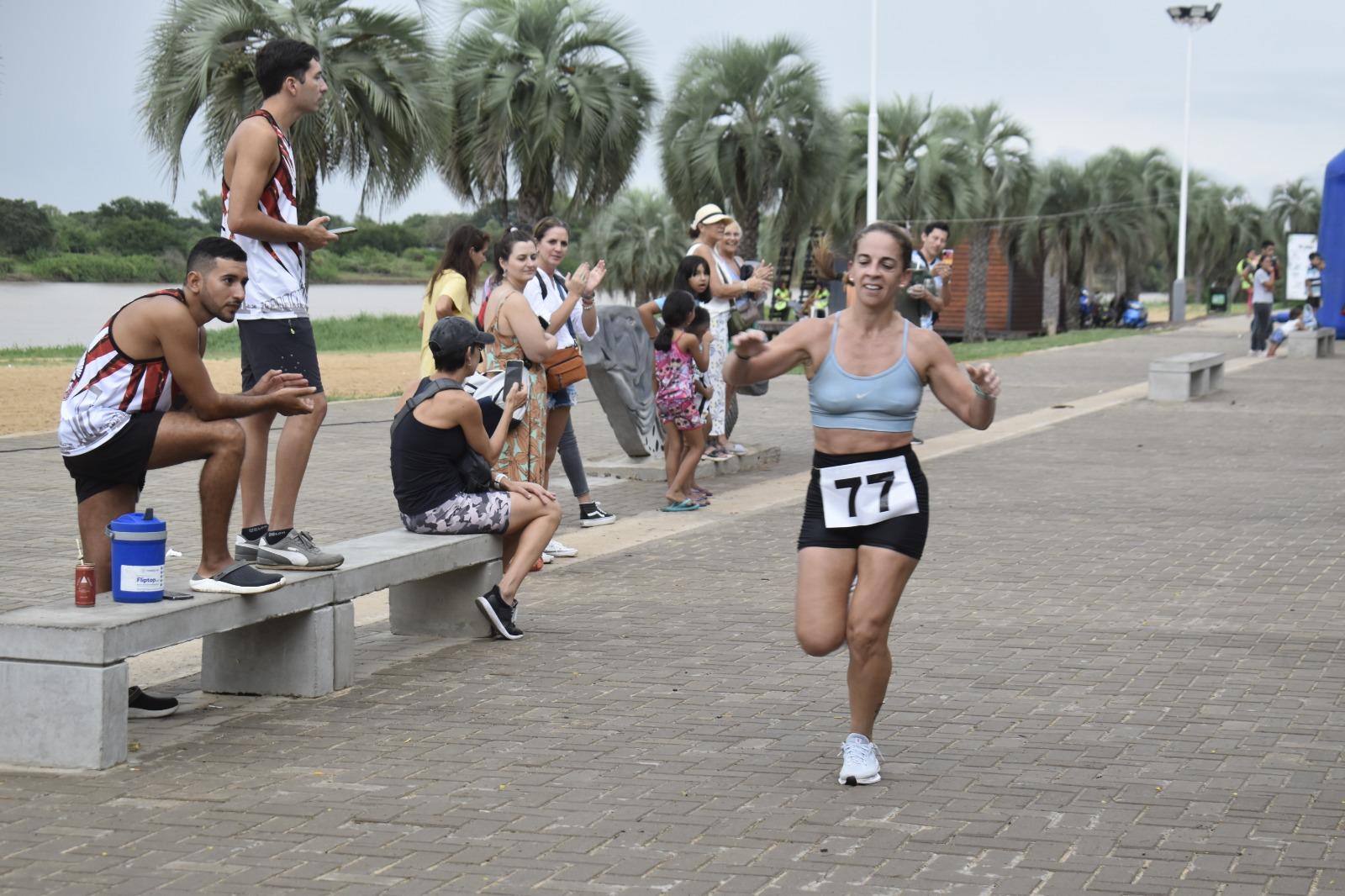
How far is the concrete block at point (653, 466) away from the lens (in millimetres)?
12312

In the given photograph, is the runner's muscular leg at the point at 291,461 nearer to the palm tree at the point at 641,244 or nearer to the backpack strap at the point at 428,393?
the backpack strap at the point at 428,393

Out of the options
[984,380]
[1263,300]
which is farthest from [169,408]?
[1263,300]

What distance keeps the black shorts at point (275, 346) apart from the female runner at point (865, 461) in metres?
1.93

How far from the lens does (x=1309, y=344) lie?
1123 inches

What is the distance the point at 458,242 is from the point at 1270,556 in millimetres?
4805

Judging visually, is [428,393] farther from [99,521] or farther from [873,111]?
[873,111]

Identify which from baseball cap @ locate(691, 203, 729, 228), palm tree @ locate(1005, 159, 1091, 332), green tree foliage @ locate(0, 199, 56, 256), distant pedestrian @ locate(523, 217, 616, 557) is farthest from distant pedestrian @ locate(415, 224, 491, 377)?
palm tree @ locate(1005, 159, 1091, 332)

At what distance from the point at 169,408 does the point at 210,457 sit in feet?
0.75

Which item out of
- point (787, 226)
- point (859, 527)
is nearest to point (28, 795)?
point (859, 527)

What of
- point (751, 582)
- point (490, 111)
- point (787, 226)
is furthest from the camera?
point (787, 226)

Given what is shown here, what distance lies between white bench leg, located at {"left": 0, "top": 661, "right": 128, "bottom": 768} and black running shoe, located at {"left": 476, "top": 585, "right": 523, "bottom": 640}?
2005mm

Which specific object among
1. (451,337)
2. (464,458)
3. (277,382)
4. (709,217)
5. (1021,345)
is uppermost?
(709,217)

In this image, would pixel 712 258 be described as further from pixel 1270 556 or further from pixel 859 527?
pixel 859 527

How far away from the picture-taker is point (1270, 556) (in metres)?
9.16
